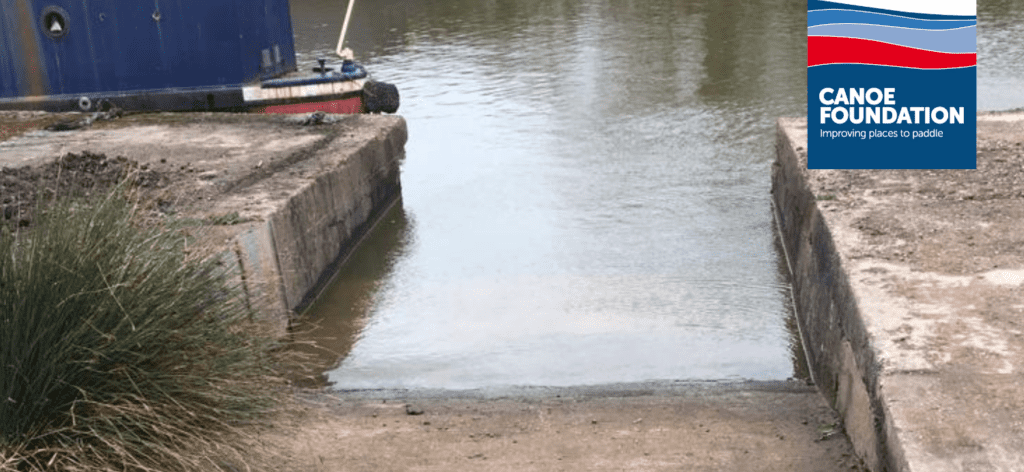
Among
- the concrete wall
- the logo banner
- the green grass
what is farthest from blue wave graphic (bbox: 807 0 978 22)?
the green grass

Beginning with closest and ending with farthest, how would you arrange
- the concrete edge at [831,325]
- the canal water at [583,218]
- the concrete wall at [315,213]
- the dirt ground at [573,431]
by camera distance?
the concrete edge at [831,325] → the dirt ground at [573,431] → the concrete wall at [315,213] → the canal water at [583,218]

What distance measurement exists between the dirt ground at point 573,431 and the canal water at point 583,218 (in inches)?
20.3

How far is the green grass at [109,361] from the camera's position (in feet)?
11.1

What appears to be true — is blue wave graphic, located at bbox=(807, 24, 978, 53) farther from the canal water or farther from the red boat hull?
the red boat hull

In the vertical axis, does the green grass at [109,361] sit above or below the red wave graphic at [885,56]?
below

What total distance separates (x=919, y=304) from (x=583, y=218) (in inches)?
175

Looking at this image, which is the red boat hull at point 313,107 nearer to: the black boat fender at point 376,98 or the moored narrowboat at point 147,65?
the moored narrowboat at point 147,65

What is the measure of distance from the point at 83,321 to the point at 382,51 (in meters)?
14.7

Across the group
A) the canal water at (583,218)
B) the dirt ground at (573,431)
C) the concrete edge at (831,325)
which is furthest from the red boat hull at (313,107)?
the dirt ground at (573,431)

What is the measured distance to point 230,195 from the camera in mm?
7141

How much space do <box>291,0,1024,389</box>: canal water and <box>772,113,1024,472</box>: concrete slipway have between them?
2.20 feet

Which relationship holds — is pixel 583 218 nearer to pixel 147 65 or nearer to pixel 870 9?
pixel 870 9

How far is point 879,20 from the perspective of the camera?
22.5ft

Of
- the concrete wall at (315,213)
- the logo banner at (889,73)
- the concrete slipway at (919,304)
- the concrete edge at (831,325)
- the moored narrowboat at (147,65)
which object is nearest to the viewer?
the concrete slipway at (919,304)
